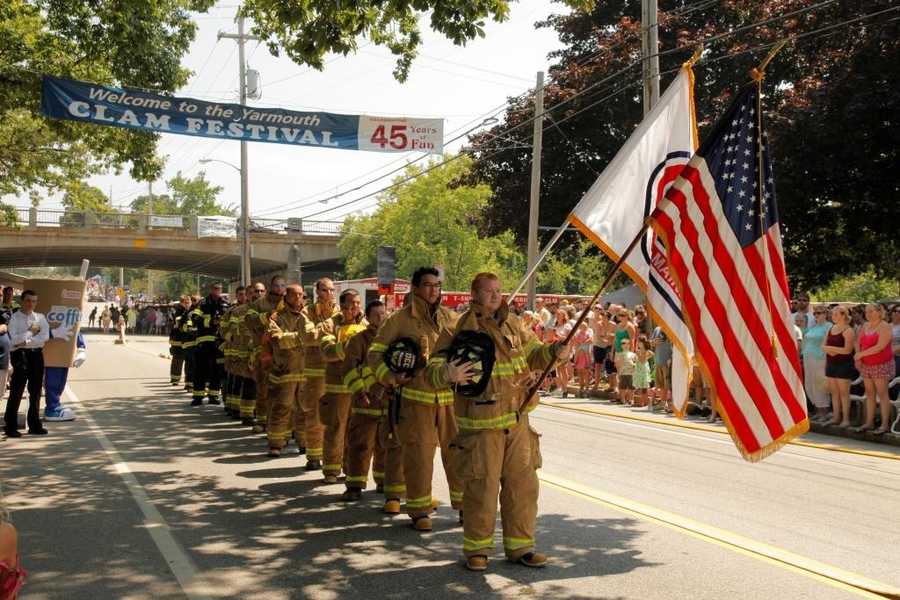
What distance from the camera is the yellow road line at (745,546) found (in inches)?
226

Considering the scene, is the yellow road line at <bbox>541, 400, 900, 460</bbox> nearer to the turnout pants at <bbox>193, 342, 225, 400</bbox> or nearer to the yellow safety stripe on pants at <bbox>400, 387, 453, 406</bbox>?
the yellow safety stripe on pants at <bbox>400, 387, 453, 406</bbox>

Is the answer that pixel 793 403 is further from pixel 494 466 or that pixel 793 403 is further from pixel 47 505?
pixel 47 505

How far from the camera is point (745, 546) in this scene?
666 centimetres

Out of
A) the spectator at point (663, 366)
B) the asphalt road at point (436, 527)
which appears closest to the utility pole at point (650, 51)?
the spectator at point (663, 366)

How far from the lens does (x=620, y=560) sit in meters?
6.32

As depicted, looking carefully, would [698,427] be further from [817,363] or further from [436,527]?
[436,527]

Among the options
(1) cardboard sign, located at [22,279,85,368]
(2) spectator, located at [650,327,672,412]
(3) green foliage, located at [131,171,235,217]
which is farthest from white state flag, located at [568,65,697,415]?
(3) green foliage, located at [131,171,235,217]

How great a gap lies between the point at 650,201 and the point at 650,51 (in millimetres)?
13268

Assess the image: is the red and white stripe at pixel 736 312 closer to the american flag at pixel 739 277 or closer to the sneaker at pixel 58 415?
the american flag at pixel 739 277

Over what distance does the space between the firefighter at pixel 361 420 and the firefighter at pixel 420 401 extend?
102 centimetres

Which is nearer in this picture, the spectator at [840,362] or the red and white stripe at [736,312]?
the red and white stripe at [736,312]

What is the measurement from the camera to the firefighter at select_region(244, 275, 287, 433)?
467 inches

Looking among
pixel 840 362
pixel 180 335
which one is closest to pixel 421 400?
pixel 840 362

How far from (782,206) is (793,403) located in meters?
19.2
